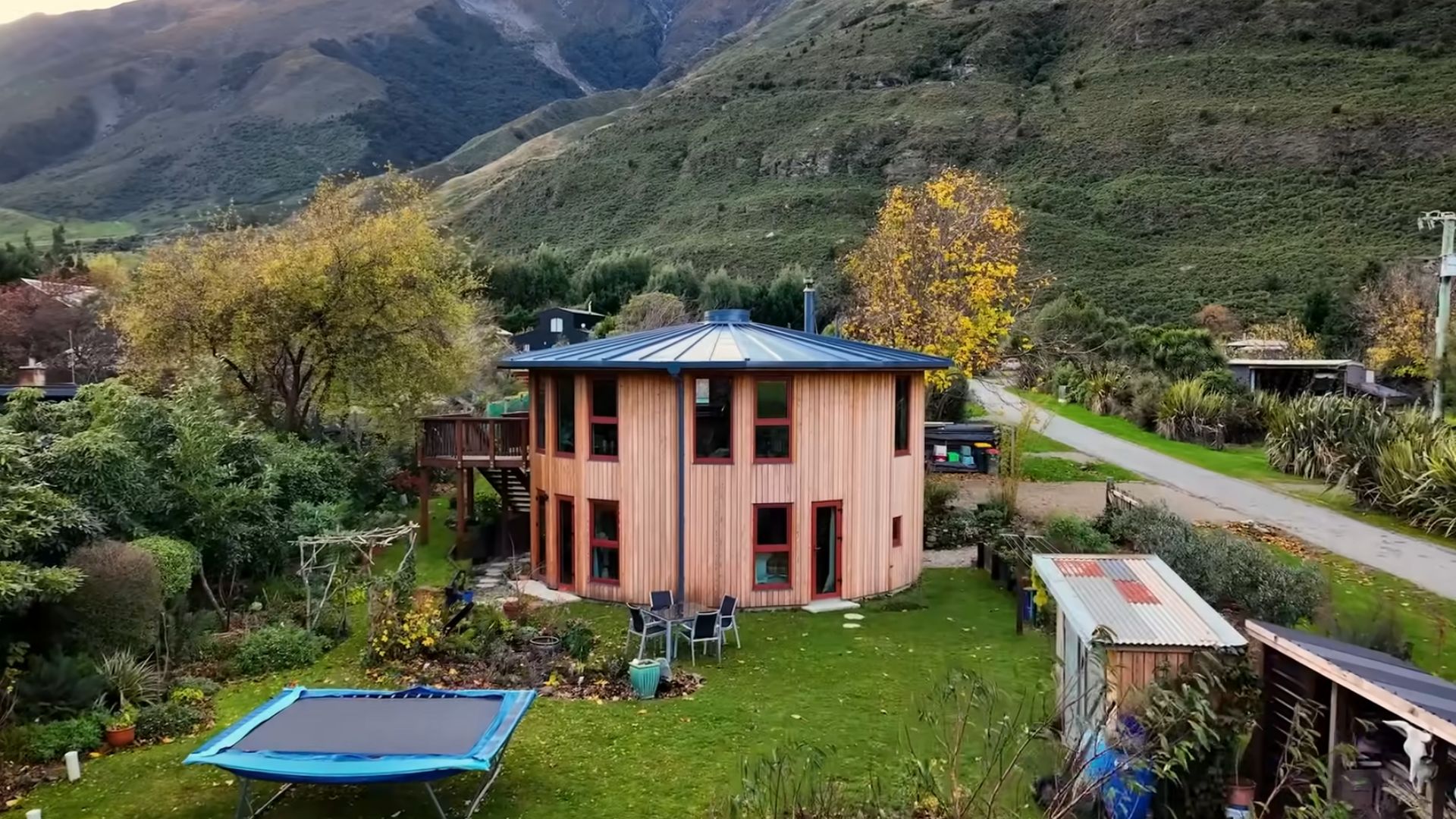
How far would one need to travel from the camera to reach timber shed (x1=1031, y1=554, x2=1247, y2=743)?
681 cm

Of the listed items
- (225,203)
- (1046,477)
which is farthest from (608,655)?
(225,203)

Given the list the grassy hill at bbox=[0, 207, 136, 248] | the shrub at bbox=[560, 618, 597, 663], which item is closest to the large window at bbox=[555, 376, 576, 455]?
the shrub at bbox=[560, 618, 597, 663]

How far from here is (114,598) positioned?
1002 cm

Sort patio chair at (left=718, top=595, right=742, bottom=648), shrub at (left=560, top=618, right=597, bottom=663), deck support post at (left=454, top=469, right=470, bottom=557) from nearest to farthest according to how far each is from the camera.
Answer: shrub at (left=560, top=618, right=597, bottom=663) < patio chair at (left=718, top=595, right=742, bottom=648) < deck support post at (left=454, top=469, right=470, bottom=557)

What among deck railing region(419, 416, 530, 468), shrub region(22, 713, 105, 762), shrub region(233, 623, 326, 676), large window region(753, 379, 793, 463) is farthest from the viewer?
deck railing region(419, 416, 530, 468)

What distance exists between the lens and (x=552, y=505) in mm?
15164

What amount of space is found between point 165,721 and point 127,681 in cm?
83

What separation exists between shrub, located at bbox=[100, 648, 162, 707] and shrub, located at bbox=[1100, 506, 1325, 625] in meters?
12.9

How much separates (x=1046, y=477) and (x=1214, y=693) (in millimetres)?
18787

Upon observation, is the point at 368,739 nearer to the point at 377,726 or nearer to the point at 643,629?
the point at 377,726

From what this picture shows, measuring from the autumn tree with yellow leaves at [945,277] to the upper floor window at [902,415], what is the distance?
8.44 m

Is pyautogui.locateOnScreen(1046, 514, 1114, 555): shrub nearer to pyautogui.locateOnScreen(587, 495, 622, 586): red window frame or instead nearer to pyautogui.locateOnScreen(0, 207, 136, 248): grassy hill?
pyautogui.locateOnScreen(587, 495, 622, 586): red window frame

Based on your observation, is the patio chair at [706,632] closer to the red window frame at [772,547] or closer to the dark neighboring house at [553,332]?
the red window frame at [772,547]

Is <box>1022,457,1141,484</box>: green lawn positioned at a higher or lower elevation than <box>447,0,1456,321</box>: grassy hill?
lower
